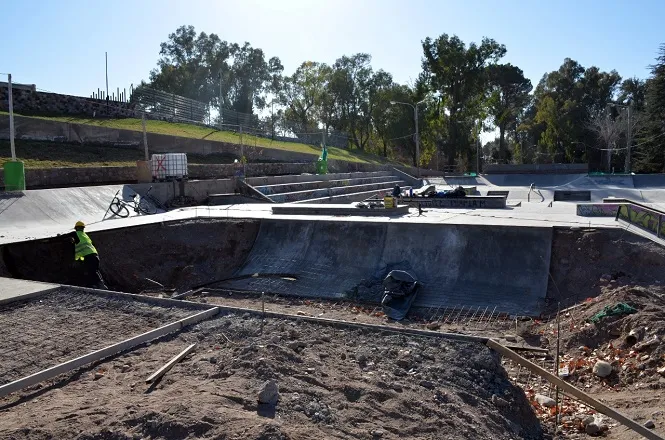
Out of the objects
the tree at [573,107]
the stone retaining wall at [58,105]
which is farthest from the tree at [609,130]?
the stone retaining wall at [58,105]

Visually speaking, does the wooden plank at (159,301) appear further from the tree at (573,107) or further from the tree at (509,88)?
the tree at (509,88)

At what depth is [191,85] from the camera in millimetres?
58312

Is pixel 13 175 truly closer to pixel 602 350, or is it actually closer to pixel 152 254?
pixel 152 254

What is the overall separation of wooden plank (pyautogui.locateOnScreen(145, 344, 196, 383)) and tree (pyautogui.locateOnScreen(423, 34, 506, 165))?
4746 centimetres

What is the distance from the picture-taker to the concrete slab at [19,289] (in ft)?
29.0

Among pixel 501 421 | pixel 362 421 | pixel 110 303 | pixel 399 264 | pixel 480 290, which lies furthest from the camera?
pixel 399 264

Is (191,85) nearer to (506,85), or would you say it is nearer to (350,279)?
(506,85)

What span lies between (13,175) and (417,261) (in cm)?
1279

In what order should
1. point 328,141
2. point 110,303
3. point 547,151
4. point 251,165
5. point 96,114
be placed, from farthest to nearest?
point 547,151
point 328,141
point 96,114
point 251,165
point 110,303

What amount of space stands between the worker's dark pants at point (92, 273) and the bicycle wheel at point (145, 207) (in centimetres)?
652

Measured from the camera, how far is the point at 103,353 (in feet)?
21.6

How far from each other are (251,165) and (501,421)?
23793 millimetres

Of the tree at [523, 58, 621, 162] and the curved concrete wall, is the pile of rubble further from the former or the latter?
the tree at [523, 58, 621, 162]

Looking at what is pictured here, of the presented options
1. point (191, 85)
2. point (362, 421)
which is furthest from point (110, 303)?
point (191, 85)
